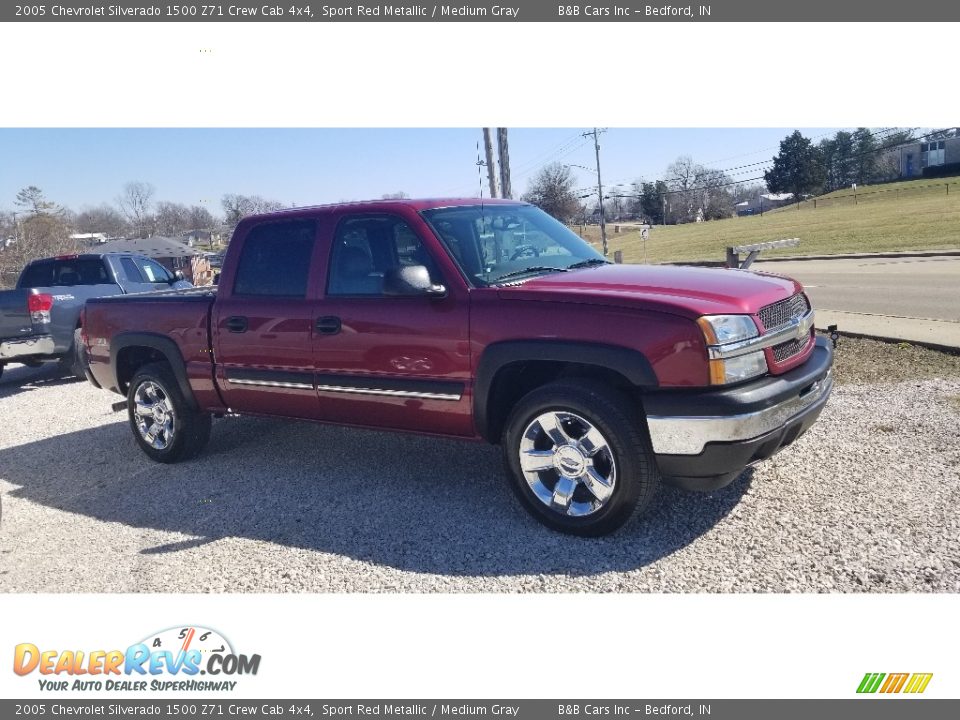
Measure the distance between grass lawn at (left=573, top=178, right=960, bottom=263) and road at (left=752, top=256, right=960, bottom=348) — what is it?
6.36 meters

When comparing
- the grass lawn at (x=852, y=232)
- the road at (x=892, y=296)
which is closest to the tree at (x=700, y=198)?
the grass lawn at (x=852, y=232)

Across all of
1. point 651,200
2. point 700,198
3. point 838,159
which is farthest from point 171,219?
point 838,159

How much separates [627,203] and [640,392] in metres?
26.8

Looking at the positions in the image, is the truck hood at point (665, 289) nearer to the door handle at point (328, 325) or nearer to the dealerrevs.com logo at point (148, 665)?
the door handle at point (328, 325)

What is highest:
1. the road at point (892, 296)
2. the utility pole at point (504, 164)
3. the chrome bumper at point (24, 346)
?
the utility pole at point (504, 164)

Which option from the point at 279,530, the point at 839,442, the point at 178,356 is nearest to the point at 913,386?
the point at 839,442

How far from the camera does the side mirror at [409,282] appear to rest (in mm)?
3961

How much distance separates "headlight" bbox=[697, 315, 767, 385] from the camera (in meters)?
3.40

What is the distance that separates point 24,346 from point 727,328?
935 cm

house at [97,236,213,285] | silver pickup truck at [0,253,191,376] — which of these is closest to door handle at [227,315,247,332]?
silver pickup truck at [0,253,191,376]

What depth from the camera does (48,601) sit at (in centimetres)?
361

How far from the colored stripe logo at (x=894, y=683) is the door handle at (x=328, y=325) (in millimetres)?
3305

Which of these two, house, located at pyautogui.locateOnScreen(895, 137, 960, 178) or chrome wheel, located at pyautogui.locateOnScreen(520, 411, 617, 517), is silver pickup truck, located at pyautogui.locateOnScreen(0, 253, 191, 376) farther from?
house, located at pyautogui.locateOnScreen(895, 137, 960, 178)

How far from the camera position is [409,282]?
3957 mm
